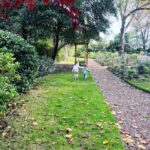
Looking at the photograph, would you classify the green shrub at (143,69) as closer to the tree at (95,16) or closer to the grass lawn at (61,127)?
the tree at (95,16)

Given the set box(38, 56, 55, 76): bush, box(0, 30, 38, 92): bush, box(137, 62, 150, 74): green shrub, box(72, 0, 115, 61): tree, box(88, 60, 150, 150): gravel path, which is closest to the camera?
box(88, 60, 150, 150): gravel path

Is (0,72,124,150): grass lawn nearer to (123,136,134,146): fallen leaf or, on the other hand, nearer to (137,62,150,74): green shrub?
(123,136,134,146): fallen leaf

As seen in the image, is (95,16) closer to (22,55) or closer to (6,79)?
(22,55)

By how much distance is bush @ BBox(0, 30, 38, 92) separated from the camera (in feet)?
30.1

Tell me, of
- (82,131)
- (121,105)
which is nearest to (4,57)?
(82,131)

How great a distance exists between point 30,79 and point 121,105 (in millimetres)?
3345

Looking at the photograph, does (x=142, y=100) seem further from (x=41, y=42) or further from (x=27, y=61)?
(x=41, y=42)

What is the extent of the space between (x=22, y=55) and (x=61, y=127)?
4.09 meters

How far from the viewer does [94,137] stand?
562 centimetres

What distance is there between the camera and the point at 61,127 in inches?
242

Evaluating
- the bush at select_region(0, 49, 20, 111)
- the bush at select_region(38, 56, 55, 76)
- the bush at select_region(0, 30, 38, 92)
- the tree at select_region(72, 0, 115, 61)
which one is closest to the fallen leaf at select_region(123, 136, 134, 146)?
the bush at select_region(0, 49, 20, 111)

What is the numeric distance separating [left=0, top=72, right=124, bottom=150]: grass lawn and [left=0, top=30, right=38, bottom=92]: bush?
74cm

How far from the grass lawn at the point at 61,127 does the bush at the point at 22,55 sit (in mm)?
741

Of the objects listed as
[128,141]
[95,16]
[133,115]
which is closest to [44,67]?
[95,16]
